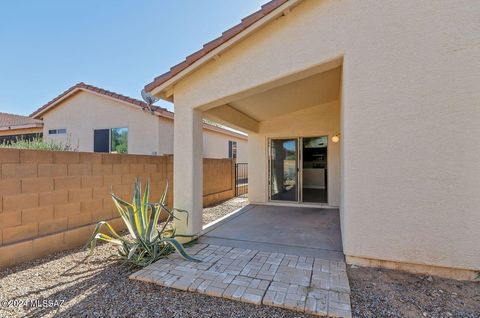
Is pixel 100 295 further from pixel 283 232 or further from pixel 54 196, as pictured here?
pixel 283 232

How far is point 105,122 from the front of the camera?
11.8m

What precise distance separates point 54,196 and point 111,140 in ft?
25.3

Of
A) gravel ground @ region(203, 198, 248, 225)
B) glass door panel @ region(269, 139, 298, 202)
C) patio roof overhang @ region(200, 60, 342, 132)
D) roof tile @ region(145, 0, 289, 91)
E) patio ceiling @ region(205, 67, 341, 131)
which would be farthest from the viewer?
glass door panel @ region(269, 139, 298, 202)

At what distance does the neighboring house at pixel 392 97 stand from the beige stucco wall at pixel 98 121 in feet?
21.8

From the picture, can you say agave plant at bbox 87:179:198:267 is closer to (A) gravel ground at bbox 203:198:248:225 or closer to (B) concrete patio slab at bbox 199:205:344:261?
(B) concrete patio slab at bbox 199:205:344:261

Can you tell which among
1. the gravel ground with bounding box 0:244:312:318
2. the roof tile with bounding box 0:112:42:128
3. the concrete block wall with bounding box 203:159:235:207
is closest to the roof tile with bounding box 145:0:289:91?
the gravel ground with bounding box 0:244:312:318

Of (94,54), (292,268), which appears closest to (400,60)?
(292,268)

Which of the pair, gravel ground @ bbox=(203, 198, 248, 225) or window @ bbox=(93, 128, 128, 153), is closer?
gravel ground @ bbox=(203, 198, 248, 225)

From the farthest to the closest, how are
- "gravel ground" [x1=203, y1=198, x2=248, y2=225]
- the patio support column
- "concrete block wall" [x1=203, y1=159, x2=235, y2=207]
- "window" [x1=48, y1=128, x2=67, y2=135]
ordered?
"window" [x1=48, y1=128, x2=67, y2=135] → "concrete block wall" [x1=203, y1=159, x2=235, y2=207] → "gravel ground" [x1=203, y1=198, x2=248, y2=225] → the patio support column

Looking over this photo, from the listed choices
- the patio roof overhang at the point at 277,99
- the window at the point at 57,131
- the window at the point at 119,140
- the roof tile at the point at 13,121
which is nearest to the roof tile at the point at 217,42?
the patio roof overhang at the point at 277,99

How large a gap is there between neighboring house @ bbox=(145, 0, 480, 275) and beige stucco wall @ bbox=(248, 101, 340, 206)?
4.46 metres

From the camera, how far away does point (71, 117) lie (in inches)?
492

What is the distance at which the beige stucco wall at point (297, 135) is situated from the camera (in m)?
8.54

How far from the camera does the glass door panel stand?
9203mm
